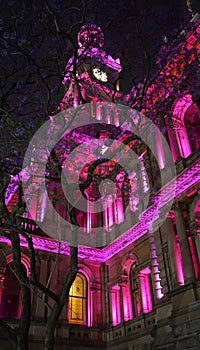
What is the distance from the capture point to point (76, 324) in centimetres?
1895

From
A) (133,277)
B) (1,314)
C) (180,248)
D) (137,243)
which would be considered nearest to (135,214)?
(137,243)

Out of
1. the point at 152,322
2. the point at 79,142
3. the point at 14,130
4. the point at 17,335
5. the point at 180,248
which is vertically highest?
the point at 79,142

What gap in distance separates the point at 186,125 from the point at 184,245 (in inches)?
295

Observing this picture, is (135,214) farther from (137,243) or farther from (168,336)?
(168,336)

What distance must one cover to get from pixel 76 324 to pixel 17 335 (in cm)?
1216

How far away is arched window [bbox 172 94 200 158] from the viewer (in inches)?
741

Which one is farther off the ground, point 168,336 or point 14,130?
point 14,130

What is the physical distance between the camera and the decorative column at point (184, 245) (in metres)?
14.9

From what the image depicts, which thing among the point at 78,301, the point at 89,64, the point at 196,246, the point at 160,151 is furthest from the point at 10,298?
the point at 89,64

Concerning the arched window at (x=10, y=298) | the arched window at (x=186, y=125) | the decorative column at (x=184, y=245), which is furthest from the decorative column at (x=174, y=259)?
the arched window at (x=10, y=298)

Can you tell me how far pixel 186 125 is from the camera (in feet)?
64.6

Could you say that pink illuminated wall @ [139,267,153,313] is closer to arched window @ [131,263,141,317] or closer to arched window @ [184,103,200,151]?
arched window @ [131,263,141,317]

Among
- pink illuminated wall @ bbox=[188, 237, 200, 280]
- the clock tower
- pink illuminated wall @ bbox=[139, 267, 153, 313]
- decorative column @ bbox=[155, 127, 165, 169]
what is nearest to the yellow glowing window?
pink illuminated wall @ bbox=[139, 267, 153, 313]

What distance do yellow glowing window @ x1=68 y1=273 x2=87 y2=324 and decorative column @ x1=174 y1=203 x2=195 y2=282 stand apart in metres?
7.82
